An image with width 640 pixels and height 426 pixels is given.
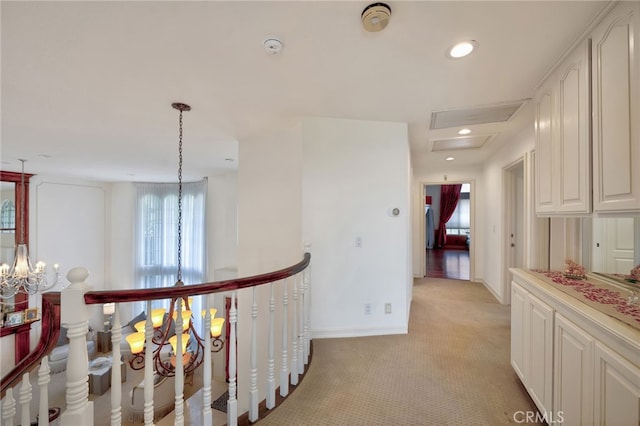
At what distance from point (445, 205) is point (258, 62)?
10.0 m

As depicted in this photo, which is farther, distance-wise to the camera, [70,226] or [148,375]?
[70,226]

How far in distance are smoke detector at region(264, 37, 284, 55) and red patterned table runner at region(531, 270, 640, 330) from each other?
208cm

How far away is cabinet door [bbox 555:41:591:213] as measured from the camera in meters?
1.46

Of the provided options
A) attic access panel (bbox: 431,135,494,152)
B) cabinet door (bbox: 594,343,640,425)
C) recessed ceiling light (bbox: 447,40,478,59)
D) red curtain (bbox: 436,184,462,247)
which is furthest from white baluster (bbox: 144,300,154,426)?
red curtain (bbox: 436,184,462,247)

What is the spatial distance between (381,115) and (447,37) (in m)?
1.13

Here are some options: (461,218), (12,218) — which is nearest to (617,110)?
(12,218)

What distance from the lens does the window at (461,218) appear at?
34.7 ft

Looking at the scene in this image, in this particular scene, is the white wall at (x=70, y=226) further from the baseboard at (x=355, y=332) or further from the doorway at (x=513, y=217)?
the doorway at (x=513, y=217)

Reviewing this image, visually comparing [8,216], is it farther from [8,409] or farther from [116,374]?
[116,374]

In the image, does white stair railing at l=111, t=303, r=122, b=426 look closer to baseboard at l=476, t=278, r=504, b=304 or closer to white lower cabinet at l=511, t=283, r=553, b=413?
white lower cabinet at l=511, t=283, r=553, b=413

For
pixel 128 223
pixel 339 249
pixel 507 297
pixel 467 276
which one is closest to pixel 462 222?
pixel 467 276

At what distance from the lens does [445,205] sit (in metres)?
→ 10.3

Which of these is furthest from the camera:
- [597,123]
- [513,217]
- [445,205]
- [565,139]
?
[445,205]

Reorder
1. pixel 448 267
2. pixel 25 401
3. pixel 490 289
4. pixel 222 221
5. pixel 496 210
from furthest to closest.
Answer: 1. pixel 448 267
2. pixel 222 221
3. pixel 490 289
4. pixel 496 210
5. pixel 25 401
